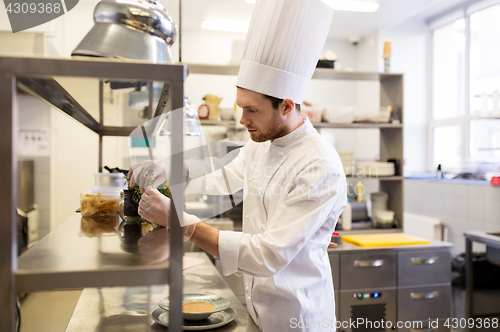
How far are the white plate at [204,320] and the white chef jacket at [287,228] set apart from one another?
144 mm

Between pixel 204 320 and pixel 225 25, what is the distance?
175 inches

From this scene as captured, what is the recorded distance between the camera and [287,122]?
1.51 meters

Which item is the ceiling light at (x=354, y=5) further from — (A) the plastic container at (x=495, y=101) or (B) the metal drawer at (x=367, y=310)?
(B) the metal drawer at (x=367, y=310)

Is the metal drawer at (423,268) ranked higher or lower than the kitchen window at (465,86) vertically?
lower

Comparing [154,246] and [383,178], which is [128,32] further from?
[383,178]

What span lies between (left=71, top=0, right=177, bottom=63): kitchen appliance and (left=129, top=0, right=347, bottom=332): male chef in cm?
40

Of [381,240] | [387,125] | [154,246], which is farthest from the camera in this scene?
[387,125]

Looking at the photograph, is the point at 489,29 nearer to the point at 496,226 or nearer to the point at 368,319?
the point at 496,226

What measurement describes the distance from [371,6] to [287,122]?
355cm

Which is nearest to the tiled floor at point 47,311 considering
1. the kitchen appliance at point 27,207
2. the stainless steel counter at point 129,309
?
the kitchen appliance at point 27,207

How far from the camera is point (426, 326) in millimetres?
2887

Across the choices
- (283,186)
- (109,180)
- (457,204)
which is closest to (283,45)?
(283,186)

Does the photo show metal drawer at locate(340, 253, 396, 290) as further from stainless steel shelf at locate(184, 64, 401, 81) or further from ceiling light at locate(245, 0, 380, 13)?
ceiling light at locate(245, 0, 380, 13)

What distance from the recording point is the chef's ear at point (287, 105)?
4.85 feet
